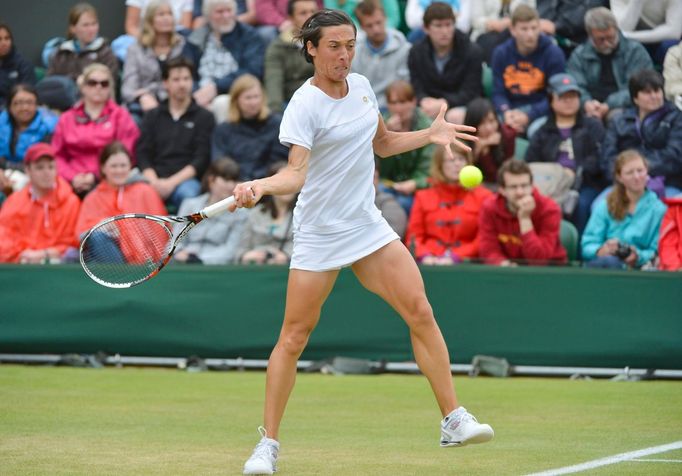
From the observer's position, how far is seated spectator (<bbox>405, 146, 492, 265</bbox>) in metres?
11.1

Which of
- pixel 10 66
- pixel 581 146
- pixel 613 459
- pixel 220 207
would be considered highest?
pixel 10 66

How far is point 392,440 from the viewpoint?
6977 mm

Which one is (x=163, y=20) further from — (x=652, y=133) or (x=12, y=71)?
(x=652, y=133)

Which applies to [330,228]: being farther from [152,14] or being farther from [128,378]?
[152,14]

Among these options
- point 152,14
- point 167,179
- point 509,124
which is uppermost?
point 152,14

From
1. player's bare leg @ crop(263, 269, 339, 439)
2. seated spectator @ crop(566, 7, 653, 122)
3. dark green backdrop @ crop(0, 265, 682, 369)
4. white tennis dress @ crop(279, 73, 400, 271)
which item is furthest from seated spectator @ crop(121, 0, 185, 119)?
player's bare leg @ crop(263, 269, 339, 439)

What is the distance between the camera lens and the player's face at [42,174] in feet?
38.7

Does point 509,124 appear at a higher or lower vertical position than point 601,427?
higher

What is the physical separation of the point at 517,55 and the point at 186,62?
11.7 feet

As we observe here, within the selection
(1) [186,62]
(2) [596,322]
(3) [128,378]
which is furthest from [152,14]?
(2) [596,322]

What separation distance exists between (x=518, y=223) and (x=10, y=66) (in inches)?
287

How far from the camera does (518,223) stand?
34.8ft

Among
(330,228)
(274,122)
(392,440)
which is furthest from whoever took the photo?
(274,122)

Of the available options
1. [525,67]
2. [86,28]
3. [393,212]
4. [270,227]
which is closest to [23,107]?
[86,28]
